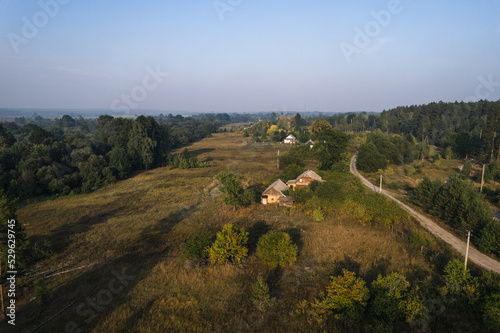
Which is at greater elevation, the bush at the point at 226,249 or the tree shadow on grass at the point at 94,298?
the bush at the point at 226,249

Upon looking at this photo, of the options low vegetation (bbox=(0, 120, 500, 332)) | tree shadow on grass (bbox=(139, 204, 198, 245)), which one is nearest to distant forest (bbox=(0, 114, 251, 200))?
low vegetation (bbox=(0, 120, 500, 332))

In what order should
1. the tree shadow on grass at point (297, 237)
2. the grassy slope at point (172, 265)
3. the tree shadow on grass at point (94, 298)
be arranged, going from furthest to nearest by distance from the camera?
the tree shadow on grass at point (297, 237) → the grassy slope at point (172, 265) → the tree shadow on grass at point (94, 298)

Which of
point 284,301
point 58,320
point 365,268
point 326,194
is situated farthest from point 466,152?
point 58,320

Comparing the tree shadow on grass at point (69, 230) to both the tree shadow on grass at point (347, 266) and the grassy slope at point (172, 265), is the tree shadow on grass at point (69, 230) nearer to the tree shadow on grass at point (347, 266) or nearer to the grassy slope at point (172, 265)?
the grassy slope at point (172, 265)

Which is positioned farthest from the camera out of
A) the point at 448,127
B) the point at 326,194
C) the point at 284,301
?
the point at 448,127

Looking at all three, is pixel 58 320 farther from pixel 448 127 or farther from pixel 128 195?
pixel 448 127

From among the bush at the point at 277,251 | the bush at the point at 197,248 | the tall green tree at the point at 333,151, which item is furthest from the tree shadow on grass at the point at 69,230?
the tall green tree at the point at 333,151
